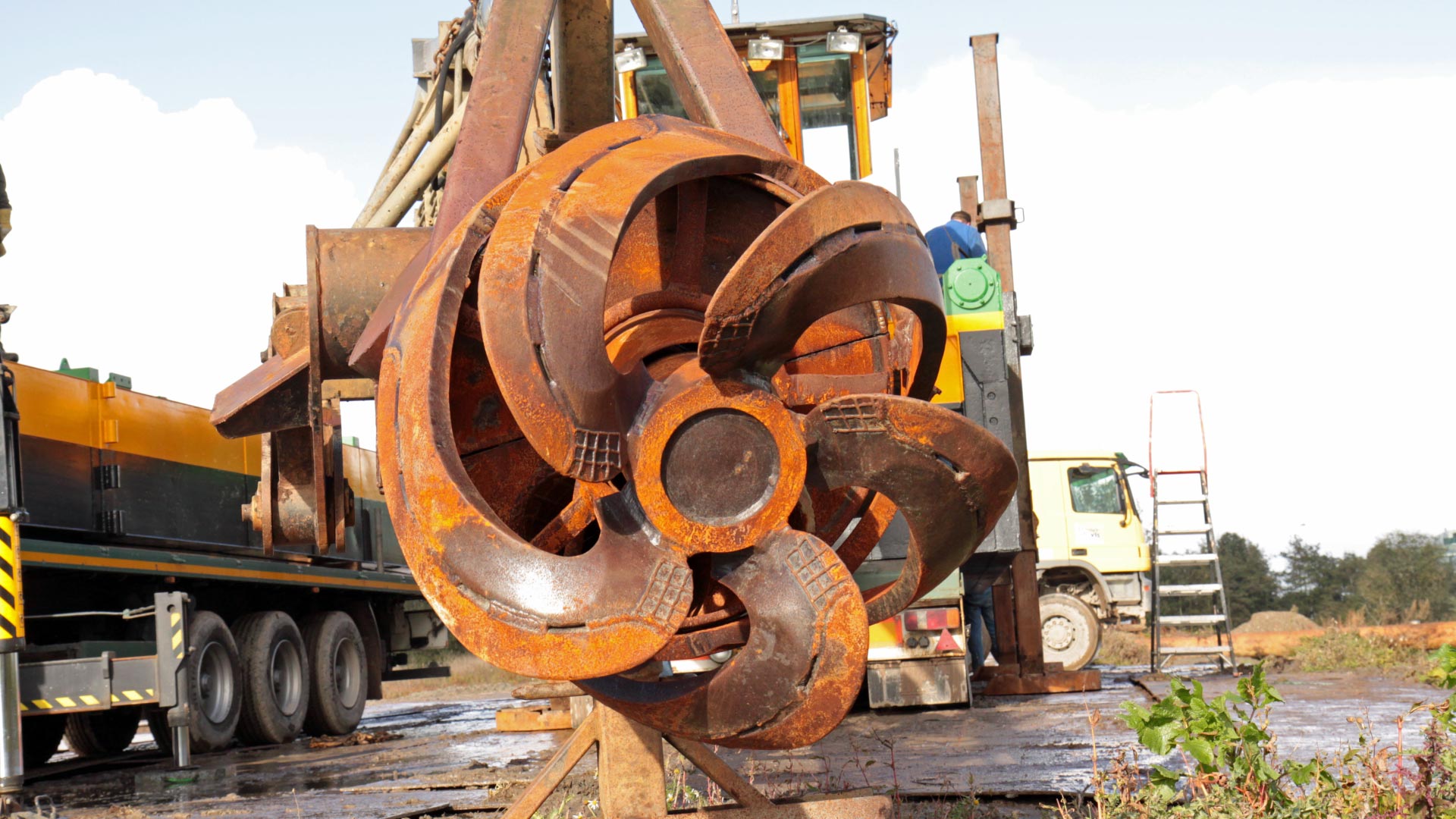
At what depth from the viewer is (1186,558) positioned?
44.6 feet

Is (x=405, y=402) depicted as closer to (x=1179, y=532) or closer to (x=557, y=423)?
(x=557, y=423)

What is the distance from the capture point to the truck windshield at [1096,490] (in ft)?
60.8

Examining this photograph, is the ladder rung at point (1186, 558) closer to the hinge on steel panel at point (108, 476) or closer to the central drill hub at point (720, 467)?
the hinge on steel panel at point (108, 476)

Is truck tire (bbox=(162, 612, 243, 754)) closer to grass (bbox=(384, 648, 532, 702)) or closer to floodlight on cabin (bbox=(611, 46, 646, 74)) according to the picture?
floodlight on cabin (bbox=(611, 46, 646, 74))

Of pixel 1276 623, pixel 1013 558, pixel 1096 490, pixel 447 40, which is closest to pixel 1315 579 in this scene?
pixel 1276 623

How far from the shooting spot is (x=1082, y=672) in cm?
1155

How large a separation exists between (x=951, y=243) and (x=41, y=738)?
8.17 m

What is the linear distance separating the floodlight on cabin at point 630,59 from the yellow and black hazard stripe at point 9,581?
439cm

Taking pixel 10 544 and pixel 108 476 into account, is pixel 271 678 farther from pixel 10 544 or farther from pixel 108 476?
pixel 10 544

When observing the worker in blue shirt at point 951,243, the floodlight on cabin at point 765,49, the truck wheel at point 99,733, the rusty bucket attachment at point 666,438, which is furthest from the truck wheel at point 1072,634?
the rusty bucket attachment at point 666,438

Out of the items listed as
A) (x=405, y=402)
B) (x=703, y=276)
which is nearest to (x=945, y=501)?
(x=703, y=276)

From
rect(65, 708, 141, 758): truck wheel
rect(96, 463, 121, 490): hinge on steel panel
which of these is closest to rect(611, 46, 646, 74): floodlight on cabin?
rect(96, 463, 121, 490): hinge on steel panel

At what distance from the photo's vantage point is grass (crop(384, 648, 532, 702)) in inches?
839

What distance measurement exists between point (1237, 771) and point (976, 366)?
5294 millimetres
